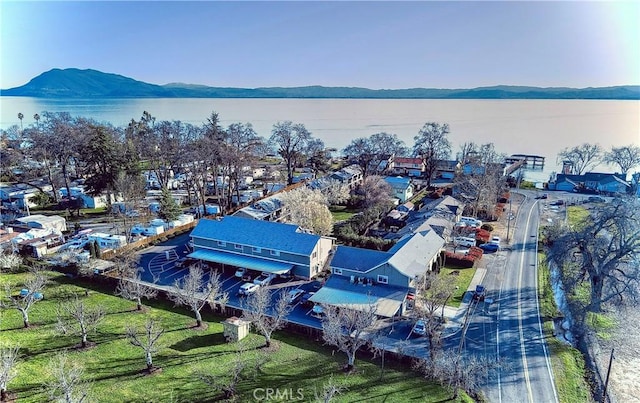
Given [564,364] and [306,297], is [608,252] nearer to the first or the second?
[564,364]

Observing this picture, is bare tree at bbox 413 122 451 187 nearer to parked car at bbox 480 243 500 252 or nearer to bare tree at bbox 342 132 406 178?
bare tree at bbox 342 132 406 178

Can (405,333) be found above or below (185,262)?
below

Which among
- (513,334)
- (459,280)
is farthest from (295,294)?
(513,334)

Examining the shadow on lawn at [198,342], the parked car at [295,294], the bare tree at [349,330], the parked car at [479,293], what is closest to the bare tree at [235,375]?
the shadow on lawn at [198,342]

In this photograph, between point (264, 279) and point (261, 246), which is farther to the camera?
point (261, 246)

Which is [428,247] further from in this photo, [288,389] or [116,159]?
[116,159]

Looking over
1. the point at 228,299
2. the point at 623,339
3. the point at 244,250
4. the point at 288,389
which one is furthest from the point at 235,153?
the point at 623,339

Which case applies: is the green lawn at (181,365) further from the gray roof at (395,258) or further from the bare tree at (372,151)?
the bare tree at (372,151)
